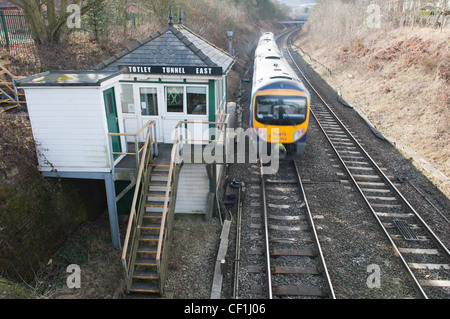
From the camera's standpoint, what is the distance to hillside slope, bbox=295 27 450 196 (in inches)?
495

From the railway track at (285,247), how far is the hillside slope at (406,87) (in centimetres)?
518

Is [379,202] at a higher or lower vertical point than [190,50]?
lower

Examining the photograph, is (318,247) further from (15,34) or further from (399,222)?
(15,34)

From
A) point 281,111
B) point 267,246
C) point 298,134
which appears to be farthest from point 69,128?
point 298,134

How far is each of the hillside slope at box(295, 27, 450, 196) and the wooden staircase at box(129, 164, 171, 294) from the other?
8.99 meters

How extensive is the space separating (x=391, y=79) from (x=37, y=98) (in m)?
18.3

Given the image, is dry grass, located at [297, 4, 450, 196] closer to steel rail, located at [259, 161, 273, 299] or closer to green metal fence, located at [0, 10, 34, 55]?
steel rail, located at [259, 161, 273, 299]

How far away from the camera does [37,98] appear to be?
22.7ft

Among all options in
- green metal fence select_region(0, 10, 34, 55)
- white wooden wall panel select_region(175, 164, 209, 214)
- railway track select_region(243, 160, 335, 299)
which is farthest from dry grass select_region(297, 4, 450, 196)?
green metal fence select_region(0, 10, 34, 55)

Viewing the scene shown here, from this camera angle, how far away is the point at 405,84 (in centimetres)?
1720

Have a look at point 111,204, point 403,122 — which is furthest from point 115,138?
point 403,122
